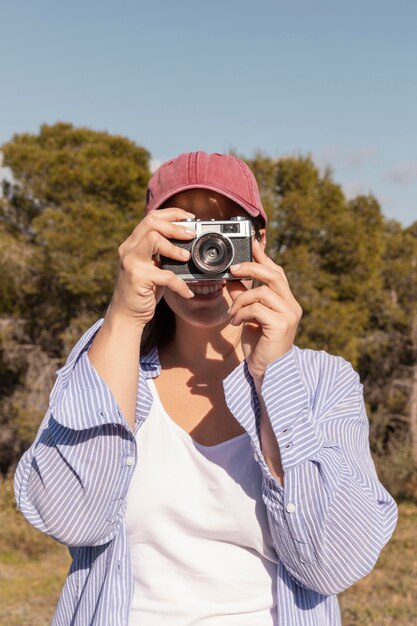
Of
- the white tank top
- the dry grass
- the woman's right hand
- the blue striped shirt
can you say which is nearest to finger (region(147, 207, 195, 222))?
→ the woman's right hand

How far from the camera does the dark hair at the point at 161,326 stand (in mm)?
1477

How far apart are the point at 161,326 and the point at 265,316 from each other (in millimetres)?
392

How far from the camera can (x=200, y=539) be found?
1258 mm

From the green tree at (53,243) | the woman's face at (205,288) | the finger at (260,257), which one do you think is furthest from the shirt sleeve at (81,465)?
the green tree at (53,243)

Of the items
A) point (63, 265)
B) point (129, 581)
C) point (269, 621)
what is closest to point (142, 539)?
point (129, 581)

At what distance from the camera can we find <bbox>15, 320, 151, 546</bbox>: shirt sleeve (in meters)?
1.17

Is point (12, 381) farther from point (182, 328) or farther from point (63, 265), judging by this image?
point (182, 328)

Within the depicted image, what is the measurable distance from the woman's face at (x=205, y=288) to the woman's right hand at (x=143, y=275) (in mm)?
89

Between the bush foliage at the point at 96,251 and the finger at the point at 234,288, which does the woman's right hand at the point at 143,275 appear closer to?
the finger at the point at 234,288

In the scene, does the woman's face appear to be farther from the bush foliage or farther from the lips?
the bush foliage

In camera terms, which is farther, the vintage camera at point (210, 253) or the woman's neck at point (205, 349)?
the woman's neck at point (205, 349)

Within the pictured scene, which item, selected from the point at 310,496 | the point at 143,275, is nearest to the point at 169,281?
the point at 143,275

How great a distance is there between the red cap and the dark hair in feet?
0.35

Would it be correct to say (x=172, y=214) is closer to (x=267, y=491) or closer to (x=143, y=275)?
(x=143, y=275)
